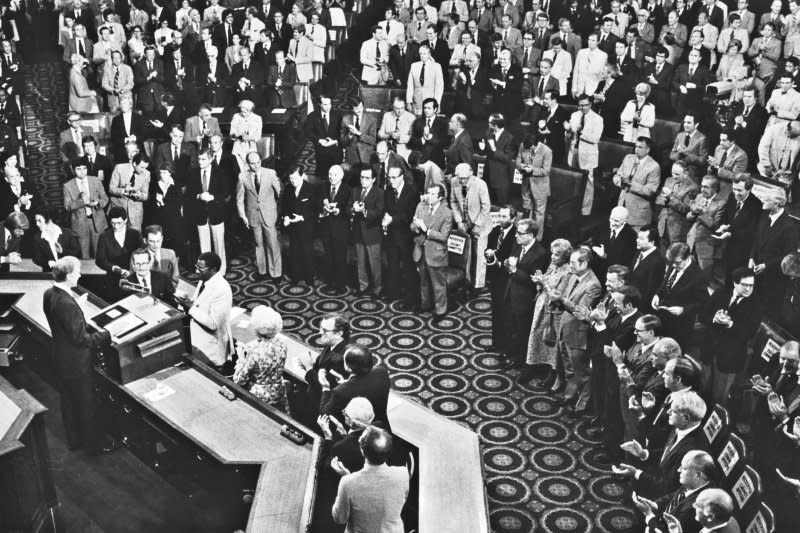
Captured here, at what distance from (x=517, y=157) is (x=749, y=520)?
18.5 feet

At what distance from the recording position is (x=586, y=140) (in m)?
9.75

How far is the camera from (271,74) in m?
11.6

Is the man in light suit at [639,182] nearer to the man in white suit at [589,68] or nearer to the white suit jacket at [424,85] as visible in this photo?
the man in white suit at [589,68]

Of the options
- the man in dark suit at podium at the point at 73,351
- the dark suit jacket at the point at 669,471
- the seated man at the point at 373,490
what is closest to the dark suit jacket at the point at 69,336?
the man in dark suit at podium at the point at 73,351

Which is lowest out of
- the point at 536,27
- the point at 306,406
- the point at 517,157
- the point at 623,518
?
the point at 623,518

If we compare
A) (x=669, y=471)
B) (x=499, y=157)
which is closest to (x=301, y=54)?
(x=499, y=157)

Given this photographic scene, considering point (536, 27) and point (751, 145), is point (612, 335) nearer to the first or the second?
point (751, 145)

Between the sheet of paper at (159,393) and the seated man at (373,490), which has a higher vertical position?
the seated man at (373,490)

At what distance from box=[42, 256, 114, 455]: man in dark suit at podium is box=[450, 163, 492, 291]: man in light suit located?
12.3 feet

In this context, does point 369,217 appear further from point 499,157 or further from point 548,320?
point 548,320

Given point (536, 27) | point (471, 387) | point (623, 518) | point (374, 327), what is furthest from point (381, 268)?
point (536, 27)

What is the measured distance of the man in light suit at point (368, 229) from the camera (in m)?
8.63

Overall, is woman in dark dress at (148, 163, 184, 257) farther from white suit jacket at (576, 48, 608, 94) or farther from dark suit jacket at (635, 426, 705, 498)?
dark suit jacket at (635, 426, 705, 498)

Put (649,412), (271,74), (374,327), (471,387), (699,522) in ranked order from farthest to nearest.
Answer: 1. (271,74)
2. (374,327)
3. (471,387)
4. (649,412)
5. (699,522)
